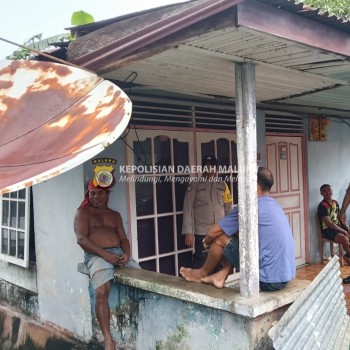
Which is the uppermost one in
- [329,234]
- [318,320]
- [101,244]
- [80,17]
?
[80,17]

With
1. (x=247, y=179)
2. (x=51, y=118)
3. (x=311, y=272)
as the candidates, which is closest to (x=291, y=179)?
(x=311, y=272)

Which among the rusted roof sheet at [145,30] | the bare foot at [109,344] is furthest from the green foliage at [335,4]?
the bare foot at [109,344]

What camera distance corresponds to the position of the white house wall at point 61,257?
4.46 metres

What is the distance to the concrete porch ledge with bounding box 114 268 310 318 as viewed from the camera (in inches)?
115

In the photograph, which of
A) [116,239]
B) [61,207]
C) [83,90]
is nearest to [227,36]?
[83,90]

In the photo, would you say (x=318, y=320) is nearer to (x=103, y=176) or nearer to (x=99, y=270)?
(x=99, y=270)

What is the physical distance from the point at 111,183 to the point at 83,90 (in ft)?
4.44

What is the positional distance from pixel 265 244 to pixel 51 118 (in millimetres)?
1856

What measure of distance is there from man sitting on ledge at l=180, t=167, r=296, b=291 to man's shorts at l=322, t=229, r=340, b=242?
3.96 meters

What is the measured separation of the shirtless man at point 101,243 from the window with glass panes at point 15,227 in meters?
1.60

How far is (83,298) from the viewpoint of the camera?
4.45m

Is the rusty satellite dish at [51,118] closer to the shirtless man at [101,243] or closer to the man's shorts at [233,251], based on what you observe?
the shirtless man at [101,243]

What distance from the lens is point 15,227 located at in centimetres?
554

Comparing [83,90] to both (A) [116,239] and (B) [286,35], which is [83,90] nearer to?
(B) [286,35]
